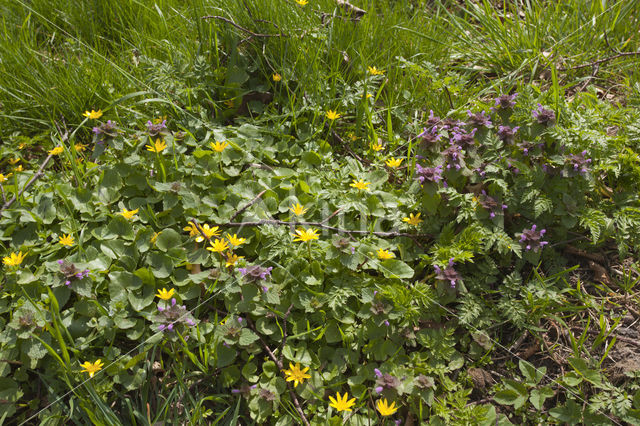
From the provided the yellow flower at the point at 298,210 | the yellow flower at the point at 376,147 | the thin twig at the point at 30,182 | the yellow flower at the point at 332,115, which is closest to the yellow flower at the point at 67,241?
the thin twig at the point at 30,182

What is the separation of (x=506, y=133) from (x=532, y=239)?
0.53 meters

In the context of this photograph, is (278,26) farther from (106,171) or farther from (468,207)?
(468,207)

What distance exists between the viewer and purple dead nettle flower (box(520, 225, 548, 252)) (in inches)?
89.4

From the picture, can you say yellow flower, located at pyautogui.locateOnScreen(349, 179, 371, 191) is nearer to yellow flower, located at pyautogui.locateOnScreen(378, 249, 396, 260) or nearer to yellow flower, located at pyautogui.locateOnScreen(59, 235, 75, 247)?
yellow flower, located at pyautogui.locateOnScreen(378, 249, 396, 260)

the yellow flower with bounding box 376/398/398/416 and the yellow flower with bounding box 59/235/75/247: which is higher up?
the yellow flower with bounding box 59/235/75/247

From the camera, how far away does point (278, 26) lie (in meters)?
3.15

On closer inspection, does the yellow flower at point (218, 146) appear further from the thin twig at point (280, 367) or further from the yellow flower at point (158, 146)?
the thin twig at point (280, 367)

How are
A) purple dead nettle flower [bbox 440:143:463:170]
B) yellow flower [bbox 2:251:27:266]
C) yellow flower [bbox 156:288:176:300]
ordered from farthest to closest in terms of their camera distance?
purple dead nettle flower [bbox 440:143:463:170] < yellow flower [bbox 2:251:27:266] < yellow flower [bbox 156:288:176:300]

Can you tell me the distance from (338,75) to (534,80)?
1.37 meters

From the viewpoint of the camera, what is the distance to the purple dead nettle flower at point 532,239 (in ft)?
7.45

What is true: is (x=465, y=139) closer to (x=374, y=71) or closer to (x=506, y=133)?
(x=506, y=133)

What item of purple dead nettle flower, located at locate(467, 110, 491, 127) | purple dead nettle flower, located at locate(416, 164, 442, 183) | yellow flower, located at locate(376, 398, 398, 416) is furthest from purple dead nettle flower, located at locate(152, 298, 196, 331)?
purple dead nettle flower, located at locate(467, 110, 491, 127)

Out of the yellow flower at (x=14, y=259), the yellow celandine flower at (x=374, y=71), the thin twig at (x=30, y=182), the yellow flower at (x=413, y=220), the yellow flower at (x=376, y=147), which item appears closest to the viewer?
the yellow flower at (x=14, y=259)

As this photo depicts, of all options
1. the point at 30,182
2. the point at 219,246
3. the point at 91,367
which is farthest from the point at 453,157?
the point at 30,182
